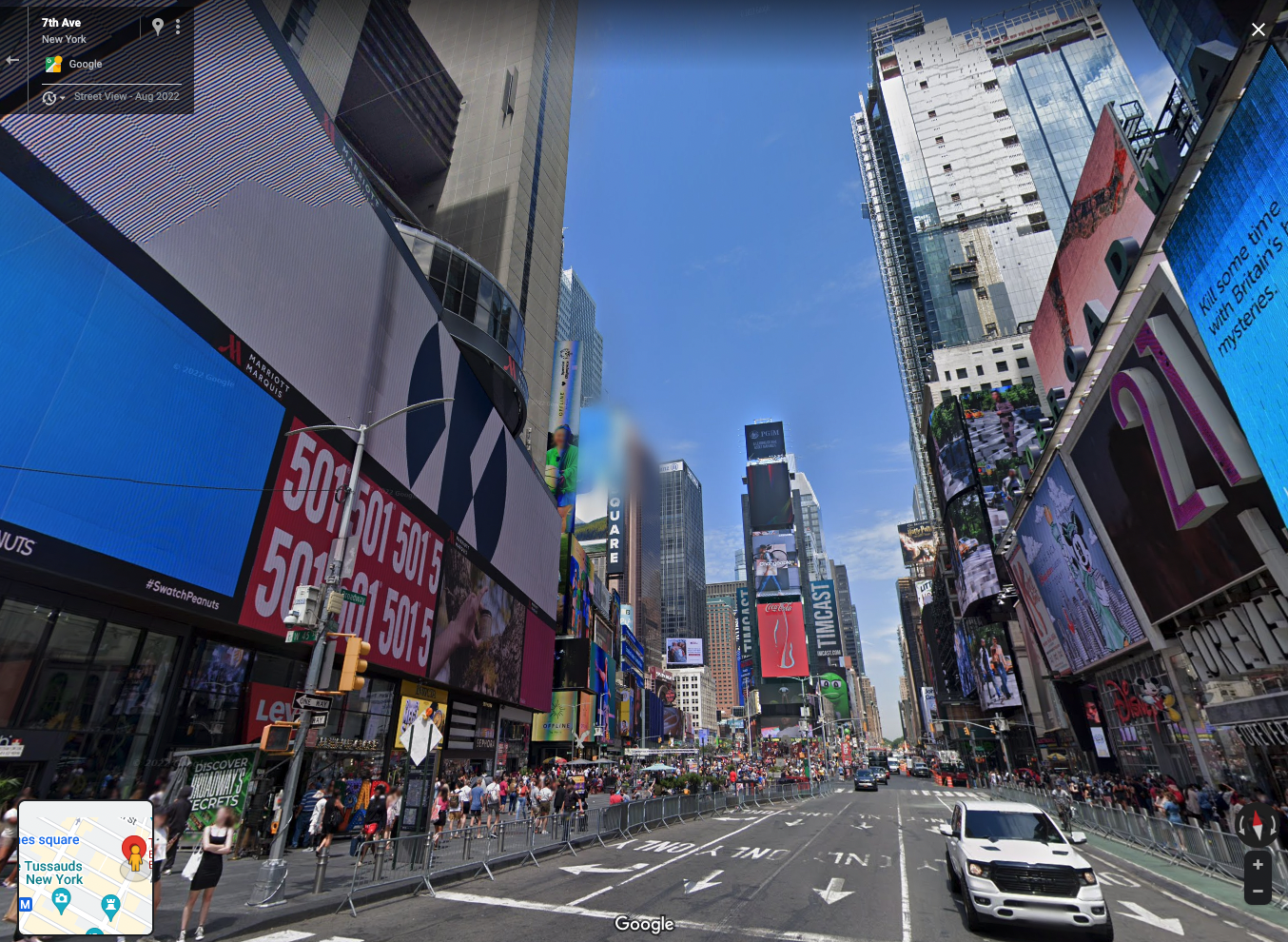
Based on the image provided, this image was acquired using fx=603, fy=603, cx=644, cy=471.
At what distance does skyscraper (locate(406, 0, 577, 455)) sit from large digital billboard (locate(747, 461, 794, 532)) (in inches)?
3399

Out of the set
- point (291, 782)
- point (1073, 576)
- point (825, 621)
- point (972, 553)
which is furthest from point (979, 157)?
point (291, 782)

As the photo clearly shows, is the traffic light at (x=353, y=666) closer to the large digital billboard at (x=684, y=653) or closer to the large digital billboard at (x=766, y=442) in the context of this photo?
the large digital billboard at (x=684, y=653)

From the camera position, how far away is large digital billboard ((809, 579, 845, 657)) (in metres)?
152

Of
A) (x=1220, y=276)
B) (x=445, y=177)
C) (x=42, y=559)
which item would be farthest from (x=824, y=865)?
(x=445, y=177)

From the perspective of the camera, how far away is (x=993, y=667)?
64.8 m

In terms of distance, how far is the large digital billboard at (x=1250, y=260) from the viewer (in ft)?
Result: 40.2

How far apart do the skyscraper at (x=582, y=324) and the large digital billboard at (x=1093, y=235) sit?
11481 cm

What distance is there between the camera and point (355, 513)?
21422 millimetres

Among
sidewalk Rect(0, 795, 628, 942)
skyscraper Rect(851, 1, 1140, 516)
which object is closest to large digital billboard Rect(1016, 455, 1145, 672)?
sidewalk Rect(0, 795, 628, 942)

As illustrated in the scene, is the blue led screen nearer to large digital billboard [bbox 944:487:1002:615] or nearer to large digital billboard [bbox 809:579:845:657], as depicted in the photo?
large digital billboard [bbox 944:487:1002:615]

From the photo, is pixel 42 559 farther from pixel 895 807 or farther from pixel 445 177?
pixel 445 177

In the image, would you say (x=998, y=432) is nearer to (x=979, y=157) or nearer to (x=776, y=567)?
(x=979, y=157)

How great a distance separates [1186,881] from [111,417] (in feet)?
84.6

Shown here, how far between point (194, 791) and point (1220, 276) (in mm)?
26893
